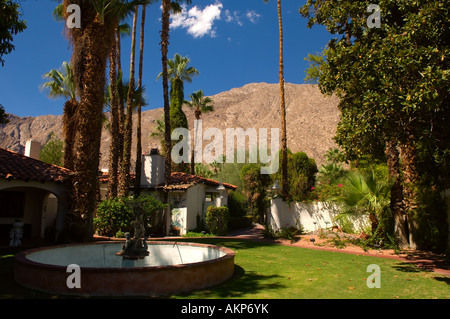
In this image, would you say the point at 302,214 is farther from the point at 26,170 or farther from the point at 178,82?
the point at 178,82

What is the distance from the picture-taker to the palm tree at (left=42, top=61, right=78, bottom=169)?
19578mm

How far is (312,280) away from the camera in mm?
8141

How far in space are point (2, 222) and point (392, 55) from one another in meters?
18.3

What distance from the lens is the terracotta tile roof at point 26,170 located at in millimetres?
12938

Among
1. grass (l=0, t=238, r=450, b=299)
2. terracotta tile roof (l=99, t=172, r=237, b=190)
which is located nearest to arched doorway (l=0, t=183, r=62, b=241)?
terracotta tile roof (l=99, t=172, r=237, b=190)

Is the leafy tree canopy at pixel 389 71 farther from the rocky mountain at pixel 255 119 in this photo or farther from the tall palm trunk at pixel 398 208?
the rocky mountain at pixel 255 119

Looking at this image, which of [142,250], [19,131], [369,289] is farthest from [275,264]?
[19,131]

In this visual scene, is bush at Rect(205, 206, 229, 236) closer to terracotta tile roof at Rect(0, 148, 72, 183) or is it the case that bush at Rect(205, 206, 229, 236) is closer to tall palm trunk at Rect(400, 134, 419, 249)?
Result: terracotta tile roof at Rect(0, 148, 72, 183)

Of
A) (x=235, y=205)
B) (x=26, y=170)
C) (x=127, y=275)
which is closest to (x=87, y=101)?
(x=26, y=170)

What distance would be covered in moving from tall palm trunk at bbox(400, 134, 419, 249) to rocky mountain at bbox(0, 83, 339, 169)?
5032 centimetres

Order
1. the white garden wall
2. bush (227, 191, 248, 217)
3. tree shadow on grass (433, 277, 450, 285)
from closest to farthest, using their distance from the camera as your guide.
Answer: tree shadow on grass (433, 277, 450, 285), the white garden wall, bush (227, 191, 248, 217)

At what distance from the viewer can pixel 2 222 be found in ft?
52.6

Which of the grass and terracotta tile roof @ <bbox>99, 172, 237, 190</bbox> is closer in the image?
the grass

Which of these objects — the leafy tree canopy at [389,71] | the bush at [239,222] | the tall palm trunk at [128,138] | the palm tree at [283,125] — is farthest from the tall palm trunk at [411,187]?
the tall palm trunk at [128,138]
